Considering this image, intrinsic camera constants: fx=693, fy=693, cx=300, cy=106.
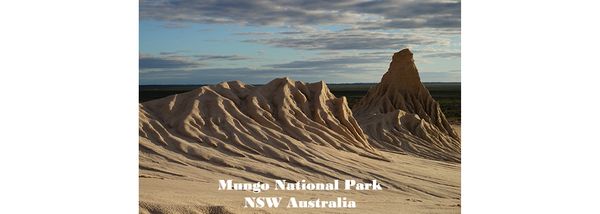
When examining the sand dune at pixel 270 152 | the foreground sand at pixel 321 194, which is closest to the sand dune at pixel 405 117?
the sand dune at pixel 270 152

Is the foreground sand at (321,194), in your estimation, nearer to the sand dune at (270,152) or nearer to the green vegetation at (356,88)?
the sand dune at (270,152)

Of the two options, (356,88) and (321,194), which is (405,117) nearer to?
(356,88)

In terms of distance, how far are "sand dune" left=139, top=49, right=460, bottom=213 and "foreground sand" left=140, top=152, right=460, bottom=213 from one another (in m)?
0.01

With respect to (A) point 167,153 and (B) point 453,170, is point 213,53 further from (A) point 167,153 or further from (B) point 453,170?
(B) point 453,170

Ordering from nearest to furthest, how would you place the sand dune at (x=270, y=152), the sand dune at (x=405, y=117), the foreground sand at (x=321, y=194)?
the foreground sand at (x=321, y=194), the sand dune at (x=270, y=152), the sand dune at (x=405, y=117)

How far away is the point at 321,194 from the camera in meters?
8.88

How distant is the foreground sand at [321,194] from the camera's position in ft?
25.8

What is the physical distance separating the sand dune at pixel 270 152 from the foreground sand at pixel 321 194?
14 mm

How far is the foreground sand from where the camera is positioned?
785 centimetres

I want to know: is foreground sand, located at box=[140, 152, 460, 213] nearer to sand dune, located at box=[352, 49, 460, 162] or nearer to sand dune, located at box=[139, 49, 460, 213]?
sand dune, located at box=[139, 49, 460, 213]

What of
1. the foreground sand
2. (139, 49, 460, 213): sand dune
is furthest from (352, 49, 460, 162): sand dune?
the foreground sand
